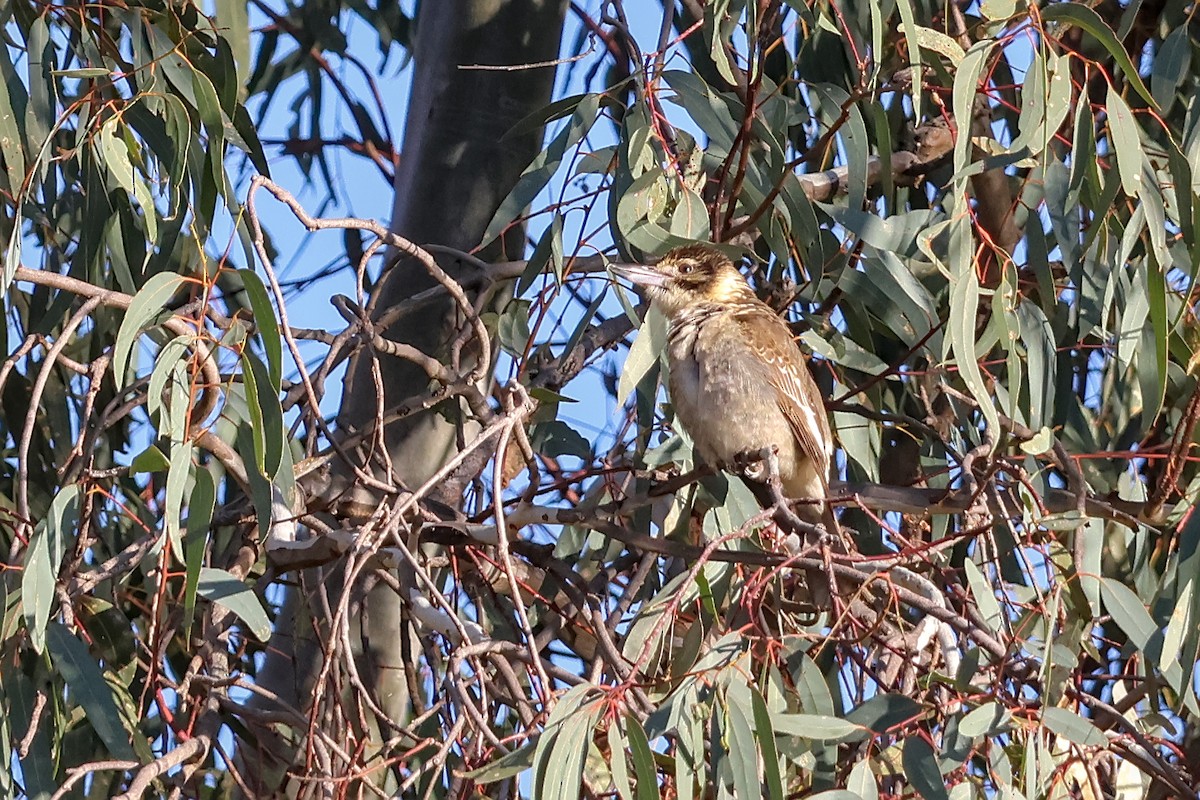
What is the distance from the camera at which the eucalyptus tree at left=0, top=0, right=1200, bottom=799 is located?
88.2 inches

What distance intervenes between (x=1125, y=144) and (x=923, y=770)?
3.15ft

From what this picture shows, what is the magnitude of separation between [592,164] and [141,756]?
1.23 meters

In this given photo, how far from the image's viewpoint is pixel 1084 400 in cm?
387

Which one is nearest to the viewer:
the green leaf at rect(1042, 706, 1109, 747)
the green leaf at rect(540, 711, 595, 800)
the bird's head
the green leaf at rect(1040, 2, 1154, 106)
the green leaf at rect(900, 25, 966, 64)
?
the green leaf at rect(540, 711, 595, 800)

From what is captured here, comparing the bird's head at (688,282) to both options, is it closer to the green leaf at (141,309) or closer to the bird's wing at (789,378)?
the bird's wing at (789,378)

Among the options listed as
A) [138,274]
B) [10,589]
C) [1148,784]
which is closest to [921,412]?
[1148,784]

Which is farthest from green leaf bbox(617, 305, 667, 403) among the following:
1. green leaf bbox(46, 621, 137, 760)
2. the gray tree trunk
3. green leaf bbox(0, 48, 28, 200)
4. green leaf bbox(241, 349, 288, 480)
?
green leaf bbox(0, 48, 28, 200)

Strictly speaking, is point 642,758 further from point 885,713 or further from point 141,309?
point 141,309

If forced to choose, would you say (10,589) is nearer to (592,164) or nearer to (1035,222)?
(592,164)

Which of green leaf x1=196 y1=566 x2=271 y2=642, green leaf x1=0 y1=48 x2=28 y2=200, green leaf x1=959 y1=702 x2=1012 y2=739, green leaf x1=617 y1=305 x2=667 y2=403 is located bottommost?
green leaf x1=959 y1=702 x2=1012 y2=739

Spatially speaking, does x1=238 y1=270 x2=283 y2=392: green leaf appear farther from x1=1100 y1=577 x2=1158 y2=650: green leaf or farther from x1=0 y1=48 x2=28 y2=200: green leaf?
x1=1100 y1=577 x2=1158 y2=650: green leaf

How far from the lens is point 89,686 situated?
2.37m

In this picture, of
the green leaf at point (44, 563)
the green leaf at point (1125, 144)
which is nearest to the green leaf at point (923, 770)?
the green leaf at point (1125, 144)

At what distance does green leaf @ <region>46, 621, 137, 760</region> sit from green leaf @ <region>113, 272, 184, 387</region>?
0.48 meters
